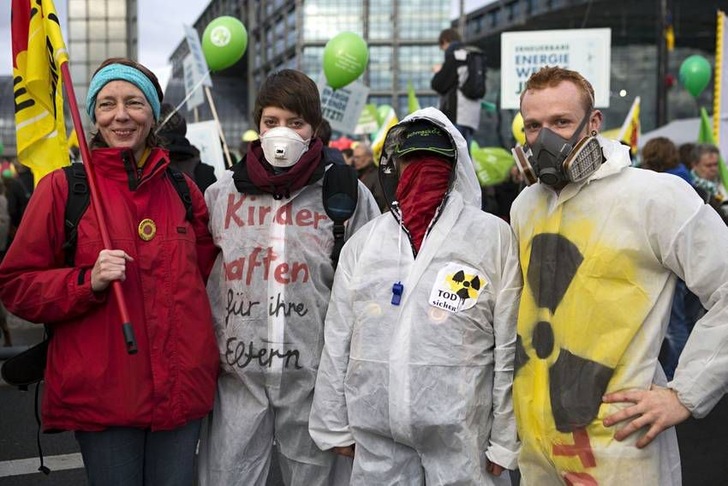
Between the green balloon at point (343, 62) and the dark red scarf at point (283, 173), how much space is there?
8142 mm

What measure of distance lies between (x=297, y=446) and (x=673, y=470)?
4.05 feet

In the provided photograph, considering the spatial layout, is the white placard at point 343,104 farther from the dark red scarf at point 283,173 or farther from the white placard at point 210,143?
the dark red scarf at point 283,173

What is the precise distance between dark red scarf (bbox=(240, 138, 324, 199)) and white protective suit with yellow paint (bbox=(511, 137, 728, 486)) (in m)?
0.91

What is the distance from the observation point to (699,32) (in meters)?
38.7

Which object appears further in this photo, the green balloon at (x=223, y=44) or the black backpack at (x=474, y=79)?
the green balloon at (x=223, y=44)

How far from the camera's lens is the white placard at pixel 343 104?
1120 centimetres

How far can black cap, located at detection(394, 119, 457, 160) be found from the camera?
8.47 ft

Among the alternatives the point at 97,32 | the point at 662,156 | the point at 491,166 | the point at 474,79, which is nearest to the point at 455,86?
the point at 474,79

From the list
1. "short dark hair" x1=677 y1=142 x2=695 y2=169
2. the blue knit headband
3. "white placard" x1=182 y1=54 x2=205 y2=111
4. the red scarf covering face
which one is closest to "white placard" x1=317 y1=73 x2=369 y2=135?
"white placard" x1=182 y1=54 x2=205 y2=111

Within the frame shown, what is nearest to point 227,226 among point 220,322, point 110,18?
point 220,322

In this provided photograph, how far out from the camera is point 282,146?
109 inches

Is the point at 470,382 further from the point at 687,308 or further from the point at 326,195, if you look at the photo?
the point at 687,308

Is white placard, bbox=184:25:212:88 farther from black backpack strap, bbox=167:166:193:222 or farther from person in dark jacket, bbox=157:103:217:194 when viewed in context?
black backpack strap, bbox=167:166:193:222

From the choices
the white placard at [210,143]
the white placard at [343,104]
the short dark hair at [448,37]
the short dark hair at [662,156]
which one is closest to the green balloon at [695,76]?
the white placard at [343,104]
